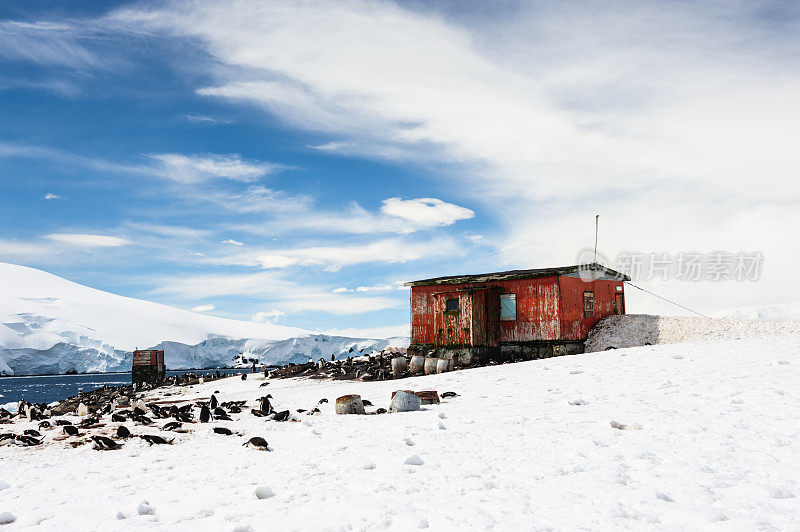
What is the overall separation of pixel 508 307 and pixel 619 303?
7.92m

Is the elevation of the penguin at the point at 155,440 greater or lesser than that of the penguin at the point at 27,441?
greater

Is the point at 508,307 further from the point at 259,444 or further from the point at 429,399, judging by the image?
the point at 259,444

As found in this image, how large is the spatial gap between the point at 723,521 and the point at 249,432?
24.3 ft

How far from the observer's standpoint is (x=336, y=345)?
98250 millimetres

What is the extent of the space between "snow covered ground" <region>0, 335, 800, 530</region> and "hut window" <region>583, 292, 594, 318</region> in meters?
16.0

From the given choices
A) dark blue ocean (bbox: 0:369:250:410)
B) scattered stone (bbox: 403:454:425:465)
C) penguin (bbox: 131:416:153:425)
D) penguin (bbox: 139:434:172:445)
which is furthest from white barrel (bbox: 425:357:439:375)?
dark blue ocean (bbox: 0:369:250:410)

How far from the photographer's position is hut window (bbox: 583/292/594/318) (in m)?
25.8

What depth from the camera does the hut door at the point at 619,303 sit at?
28.7 meters

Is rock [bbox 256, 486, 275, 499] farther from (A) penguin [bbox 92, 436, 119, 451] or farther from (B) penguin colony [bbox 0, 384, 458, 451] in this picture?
(A) penguin [bbox 92, 436, 119, 451]

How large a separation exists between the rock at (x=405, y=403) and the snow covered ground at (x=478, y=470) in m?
0.37

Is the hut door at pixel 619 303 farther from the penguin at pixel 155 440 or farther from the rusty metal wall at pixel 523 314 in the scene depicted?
the penguin at pixel 155 440

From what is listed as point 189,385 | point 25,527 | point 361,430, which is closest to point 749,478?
point 361,430

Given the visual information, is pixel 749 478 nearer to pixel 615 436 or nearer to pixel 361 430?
pixel 615 436

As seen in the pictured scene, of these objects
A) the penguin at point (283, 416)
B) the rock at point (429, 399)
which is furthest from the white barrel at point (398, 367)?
the penguin at point (283, 416)
